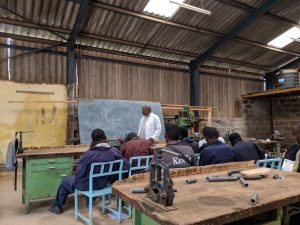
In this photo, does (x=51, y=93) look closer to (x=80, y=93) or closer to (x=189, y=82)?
(x=80, y=93)

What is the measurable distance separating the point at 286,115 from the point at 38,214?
916 centimetres

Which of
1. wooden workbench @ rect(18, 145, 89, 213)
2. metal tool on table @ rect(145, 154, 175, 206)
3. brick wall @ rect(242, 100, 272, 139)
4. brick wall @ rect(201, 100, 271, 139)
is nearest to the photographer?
metal tool on table @ rect(145, 154, 175, 206)

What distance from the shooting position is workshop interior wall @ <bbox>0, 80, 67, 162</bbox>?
18.6 feet

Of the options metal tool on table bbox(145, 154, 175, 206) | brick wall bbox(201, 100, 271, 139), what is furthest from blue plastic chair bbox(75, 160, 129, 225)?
brick wall bbox(201, 100, 271, 139)

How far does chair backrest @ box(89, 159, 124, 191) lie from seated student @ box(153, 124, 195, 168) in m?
0.80

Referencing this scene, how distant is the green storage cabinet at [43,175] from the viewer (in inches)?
138

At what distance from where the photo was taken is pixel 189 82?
8406 mm

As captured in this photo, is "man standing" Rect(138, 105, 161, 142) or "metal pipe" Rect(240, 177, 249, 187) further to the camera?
"man standing" Rect(138, 105, 161, 142)

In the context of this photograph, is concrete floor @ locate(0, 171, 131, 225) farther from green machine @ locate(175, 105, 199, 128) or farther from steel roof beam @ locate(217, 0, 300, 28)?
steel roof beam @ locate(217, 0, 300, 28)

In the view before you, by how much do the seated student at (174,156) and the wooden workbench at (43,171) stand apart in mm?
1647

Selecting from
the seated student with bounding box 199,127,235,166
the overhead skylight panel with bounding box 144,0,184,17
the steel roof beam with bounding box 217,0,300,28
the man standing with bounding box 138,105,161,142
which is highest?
the steel roof beam with bounding box 217,0,300,28

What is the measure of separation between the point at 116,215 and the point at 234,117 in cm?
695

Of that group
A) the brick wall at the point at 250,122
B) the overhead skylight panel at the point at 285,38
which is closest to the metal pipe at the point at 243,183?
the brick wall at the point at 250,122

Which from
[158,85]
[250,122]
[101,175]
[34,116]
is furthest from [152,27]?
[250,122]
